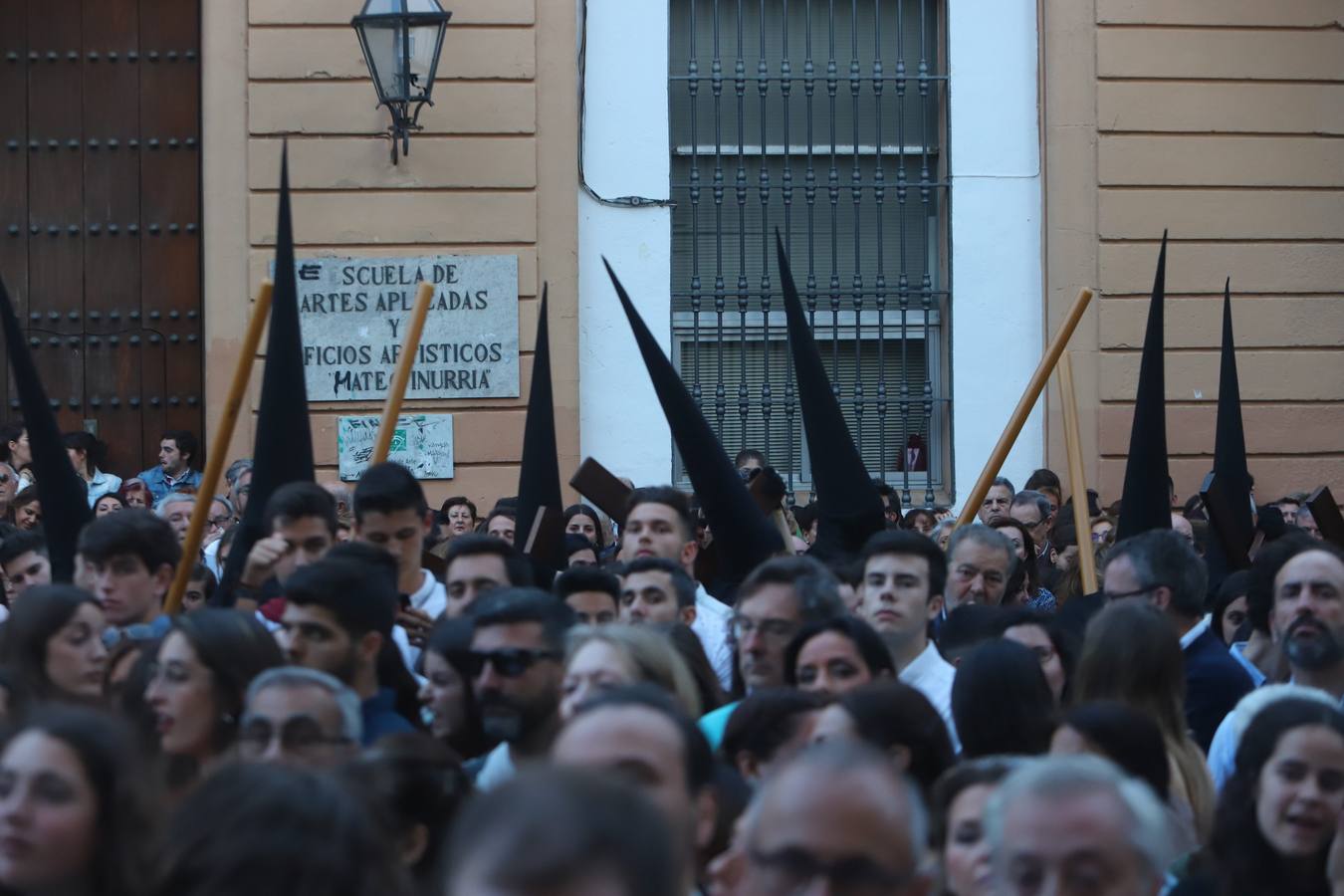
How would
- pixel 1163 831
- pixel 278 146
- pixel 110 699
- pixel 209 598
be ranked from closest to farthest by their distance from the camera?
1. pixel 1163 831
2. pixel 110 699
3. pixel 209 598
4. pixel 278 146

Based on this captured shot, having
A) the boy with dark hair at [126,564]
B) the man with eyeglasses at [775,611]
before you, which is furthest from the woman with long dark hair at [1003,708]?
the boy with dark hair at [126,564]

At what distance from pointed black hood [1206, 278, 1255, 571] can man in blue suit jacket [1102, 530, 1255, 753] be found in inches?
60.4

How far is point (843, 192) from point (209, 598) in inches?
244

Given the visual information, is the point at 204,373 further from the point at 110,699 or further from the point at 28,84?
A: the point at 110,699

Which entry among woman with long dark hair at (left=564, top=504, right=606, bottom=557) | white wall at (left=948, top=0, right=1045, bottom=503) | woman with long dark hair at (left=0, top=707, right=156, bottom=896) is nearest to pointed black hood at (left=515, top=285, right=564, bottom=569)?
woman with long dark hair at (left=564, top=504, right=606, bottom=557)

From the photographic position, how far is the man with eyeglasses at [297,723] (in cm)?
387

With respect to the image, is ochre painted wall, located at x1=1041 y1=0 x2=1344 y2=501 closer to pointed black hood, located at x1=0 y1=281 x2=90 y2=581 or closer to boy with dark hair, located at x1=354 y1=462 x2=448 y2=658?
boy with dark hair, located at x1=354 y1=462 x2=448 y2=658

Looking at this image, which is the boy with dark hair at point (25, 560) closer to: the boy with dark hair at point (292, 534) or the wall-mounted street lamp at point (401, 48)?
the boy with dark hair at point (292, 534)

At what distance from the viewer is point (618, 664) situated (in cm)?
427

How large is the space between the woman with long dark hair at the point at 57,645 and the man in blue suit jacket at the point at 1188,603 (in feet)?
8.28

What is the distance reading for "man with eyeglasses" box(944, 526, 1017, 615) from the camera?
21.2 feet

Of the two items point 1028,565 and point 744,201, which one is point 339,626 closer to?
point 1028,565

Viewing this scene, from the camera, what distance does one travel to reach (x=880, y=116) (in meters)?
12.0

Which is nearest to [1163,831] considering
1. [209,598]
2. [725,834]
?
[725,834]
